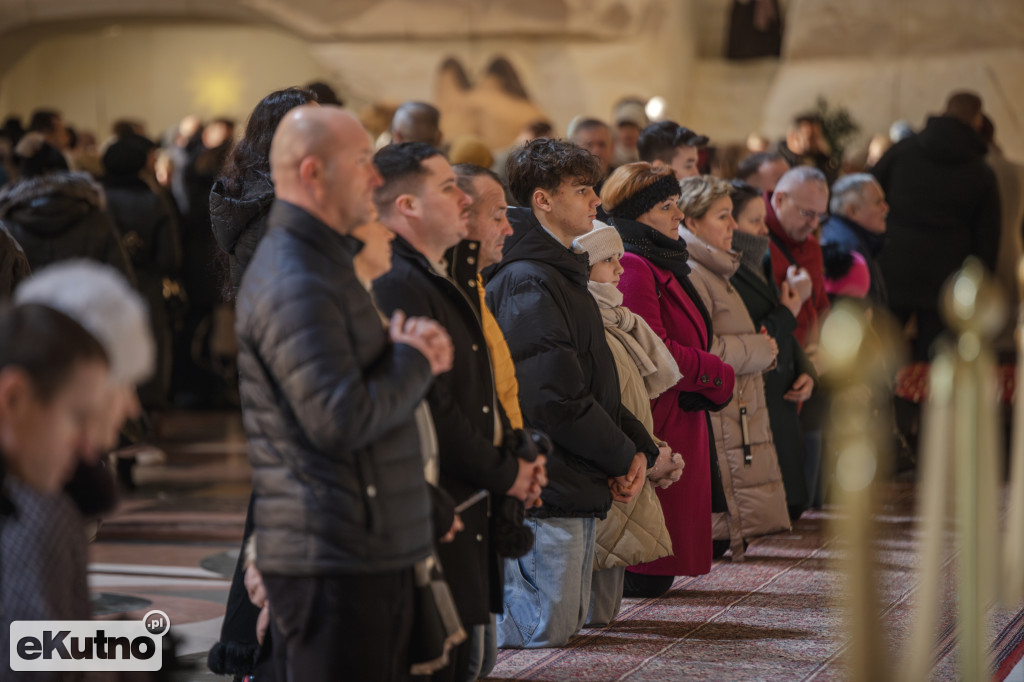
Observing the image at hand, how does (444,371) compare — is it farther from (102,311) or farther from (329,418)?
(102,311)

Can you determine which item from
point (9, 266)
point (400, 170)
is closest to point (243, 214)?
point (400, 170)

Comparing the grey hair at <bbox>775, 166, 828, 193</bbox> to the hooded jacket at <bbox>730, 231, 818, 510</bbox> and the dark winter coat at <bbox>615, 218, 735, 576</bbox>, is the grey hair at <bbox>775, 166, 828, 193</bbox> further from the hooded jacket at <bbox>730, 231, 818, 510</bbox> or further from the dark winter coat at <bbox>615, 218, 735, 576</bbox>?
the dark winter coat at <bbox>615, 218, 735, 576</bbox>

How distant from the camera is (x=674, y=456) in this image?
4.91 meters

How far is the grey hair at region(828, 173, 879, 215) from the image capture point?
25.6 feet

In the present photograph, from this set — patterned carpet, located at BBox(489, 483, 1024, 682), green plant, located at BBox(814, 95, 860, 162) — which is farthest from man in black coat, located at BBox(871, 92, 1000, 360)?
green plant, located at BBox(814, 95, 860, 162)

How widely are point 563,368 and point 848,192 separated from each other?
402 cm

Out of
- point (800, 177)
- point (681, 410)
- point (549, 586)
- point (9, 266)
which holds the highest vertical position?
point (800, 177)

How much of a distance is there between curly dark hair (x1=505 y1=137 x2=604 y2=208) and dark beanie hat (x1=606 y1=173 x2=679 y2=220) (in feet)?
1.75

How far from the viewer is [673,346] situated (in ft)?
17.1

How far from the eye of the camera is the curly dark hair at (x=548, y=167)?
467cm

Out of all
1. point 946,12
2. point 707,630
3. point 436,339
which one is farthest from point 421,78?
point 436,339

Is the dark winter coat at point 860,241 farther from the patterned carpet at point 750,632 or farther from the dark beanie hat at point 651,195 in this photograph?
the dark beanie hat at point 651,195

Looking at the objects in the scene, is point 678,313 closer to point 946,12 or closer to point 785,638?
point 785,638

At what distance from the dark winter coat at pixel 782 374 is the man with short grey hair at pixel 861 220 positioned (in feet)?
5.05
